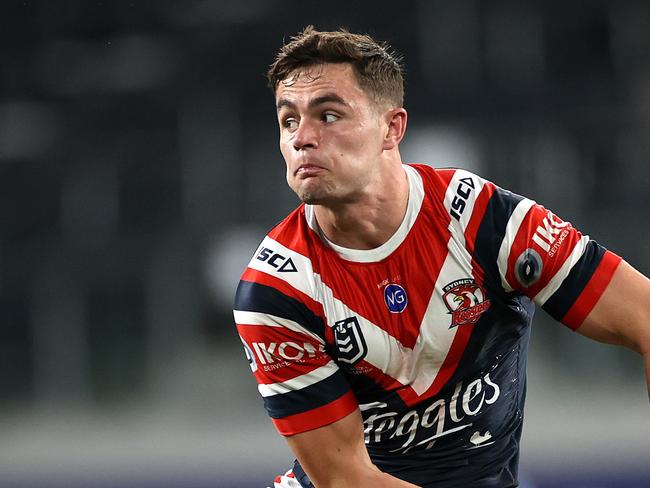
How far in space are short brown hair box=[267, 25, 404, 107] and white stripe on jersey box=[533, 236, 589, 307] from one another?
59 centimetres

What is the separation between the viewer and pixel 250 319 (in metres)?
2.41

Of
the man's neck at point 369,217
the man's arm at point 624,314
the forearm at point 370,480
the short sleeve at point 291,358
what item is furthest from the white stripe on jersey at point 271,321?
the man's arm at point 624,314

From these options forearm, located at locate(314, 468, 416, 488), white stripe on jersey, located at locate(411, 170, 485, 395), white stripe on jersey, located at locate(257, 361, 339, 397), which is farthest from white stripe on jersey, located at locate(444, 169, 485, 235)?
forearm, located at locate(314, 468, 416, 488)

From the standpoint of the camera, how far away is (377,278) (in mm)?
2471

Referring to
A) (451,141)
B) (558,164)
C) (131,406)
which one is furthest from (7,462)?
(558,164)

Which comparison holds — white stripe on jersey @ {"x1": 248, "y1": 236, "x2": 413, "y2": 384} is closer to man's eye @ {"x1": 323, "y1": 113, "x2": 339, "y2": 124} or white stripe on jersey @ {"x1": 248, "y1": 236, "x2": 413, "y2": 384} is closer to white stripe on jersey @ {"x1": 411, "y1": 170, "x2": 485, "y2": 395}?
white stripe on jersey @ {"x1": 411, "y1": 170, "x2": 485, "y2": 395}

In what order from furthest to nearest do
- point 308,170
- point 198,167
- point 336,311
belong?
point 198,167, point 336,311, point 308,170

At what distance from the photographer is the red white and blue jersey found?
2.41m

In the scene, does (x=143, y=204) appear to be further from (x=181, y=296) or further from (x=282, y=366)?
(x=282, y=366)

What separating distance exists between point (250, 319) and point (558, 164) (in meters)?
4.61

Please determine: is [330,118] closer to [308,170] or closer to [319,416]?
[308,170]

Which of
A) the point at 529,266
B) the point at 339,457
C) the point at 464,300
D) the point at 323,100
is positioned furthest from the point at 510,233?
the point at 339,457

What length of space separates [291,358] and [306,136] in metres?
0.53

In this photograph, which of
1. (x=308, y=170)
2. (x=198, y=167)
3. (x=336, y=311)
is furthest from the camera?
(x=198, y=167)
